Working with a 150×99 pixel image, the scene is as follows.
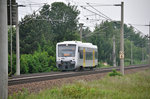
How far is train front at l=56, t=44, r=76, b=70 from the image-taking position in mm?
32469

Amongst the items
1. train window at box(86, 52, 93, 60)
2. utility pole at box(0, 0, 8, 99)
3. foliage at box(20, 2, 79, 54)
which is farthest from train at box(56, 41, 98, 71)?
utility pole at box(0, 0, 8, 99)

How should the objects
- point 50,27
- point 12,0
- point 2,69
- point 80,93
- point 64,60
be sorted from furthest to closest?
point 50,27 → point 64,60 → point 12,0 → point 80,93 → point 2,69

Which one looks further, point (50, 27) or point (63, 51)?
point (50, 27)

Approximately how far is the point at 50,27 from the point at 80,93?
182 ft

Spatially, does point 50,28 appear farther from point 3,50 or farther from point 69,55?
point 3,50

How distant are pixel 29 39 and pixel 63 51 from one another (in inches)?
851

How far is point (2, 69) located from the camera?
9336 millimetres

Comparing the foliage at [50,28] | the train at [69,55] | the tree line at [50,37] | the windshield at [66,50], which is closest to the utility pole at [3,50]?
the tree line at [50,37]

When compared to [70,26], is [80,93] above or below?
below

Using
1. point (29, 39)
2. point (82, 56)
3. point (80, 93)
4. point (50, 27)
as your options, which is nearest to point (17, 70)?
point (82, 56)

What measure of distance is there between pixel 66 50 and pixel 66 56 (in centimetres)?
60

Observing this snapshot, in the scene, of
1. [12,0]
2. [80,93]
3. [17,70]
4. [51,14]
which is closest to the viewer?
[80,93]

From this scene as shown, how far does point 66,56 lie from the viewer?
32.8 meters

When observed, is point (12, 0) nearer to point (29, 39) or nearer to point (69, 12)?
point (29, 39)
